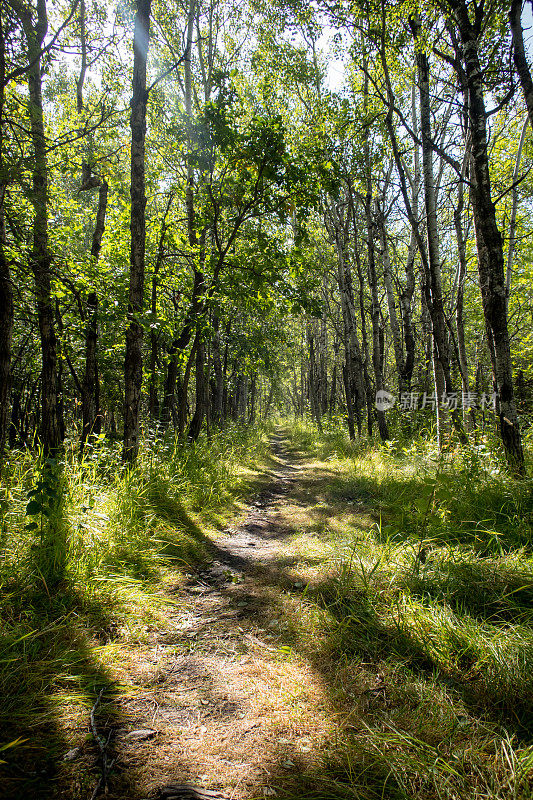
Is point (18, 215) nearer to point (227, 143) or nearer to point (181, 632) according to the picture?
point (227, 143)

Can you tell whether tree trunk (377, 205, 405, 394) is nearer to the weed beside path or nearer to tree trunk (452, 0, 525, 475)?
tree trunk (452, 0, 525, 475)

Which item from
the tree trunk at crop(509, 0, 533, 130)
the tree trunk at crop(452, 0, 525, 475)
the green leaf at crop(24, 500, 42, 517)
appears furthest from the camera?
the tree trunk at crop(452, 0, 525, 475)

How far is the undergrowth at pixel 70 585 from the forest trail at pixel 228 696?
248 mm

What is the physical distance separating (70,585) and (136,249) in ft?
15.2

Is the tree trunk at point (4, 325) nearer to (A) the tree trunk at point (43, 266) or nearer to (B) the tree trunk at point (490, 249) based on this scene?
(A) the tree trunk at point (43, 266)

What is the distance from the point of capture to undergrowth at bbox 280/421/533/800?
142 centimetres

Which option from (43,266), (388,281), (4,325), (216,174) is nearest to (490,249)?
(4,325)

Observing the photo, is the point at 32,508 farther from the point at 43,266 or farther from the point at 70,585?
the point at 43,266

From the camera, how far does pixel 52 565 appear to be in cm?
267

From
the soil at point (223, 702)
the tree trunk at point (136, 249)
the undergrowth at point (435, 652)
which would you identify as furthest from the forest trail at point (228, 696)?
the tree trunk at point (136, 249)

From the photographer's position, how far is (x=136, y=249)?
5.22 m

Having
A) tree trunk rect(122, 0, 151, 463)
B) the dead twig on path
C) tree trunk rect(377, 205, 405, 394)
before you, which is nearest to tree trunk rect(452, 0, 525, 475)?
tree trunk rect(122, 0, 151, 463)

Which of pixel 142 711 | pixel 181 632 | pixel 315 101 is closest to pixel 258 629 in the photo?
pixel 181 632

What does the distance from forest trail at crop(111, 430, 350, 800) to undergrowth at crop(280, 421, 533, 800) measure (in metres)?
0.15
